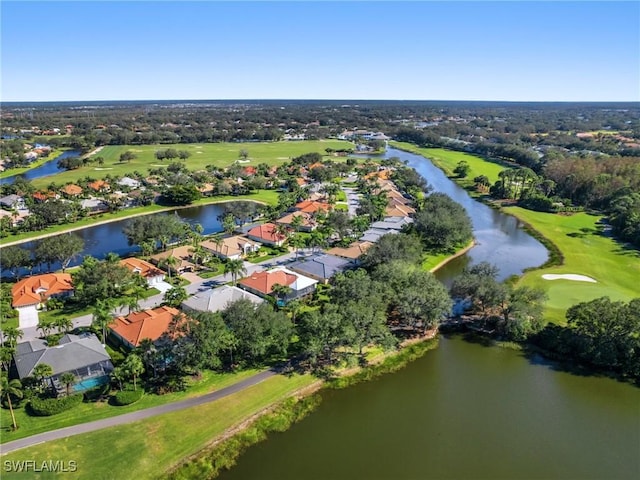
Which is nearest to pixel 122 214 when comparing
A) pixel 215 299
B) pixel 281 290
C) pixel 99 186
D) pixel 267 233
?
pixel 99 186

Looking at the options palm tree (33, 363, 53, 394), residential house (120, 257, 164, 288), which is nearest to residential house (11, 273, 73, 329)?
residential house (120, 257, 164, 288)

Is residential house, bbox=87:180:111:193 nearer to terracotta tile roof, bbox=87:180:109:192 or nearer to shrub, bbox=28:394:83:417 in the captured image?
terracotta tile roof, bbox=87:180:109:192

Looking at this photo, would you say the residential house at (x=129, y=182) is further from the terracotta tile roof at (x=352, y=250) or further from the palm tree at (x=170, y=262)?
the terracotta tile roof at (x=352, y=250)

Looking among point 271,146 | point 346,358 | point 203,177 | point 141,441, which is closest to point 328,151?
point 271,146

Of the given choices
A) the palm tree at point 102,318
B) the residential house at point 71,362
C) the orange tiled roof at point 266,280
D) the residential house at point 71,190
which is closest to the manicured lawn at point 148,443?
the residential house at point 71,362

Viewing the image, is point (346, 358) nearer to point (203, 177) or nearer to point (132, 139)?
point (203, 177)
